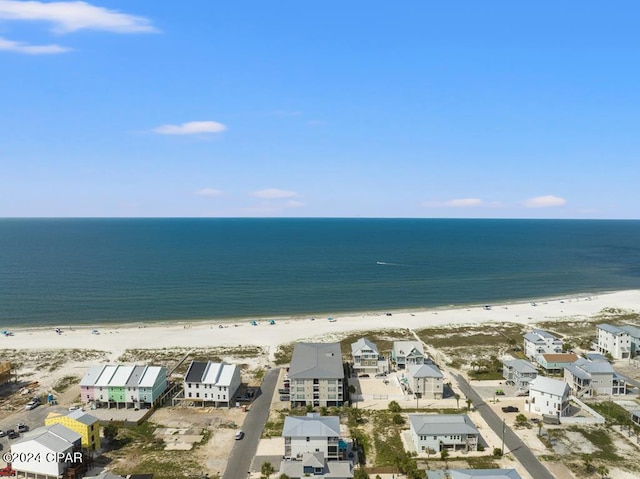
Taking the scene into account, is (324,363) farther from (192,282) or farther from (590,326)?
(192,282)

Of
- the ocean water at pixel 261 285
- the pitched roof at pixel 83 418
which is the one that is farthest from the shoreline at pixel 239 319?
the pitched roof at pixel 83 418

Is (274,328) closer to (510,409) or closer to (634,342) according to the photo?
(510,409)

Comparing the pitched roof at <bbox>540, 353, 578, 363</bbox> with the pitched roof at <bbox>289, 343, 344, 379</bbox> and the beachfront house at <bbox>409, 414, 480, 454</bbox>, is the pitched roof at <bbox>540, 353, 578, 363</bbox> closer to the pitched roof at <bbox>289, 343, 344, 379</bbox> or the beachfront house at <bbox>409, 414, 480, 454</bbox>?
the beachfront house at <bbox>409, 414, 480, 454</bbox>

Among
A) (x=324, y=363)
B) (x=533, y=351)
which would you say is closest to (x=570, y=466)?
(x=324, y=363)

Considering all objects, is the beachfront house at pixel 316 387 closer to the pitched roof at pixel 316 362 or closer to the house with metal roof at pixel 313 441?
the pitched roof at pixel 316 362

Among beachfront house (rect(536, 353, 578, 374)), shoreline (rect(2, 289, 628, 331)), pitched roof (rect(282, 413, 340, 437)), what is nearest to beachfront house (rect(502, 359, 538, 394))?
beachfront house (rect(536, 353, 578, 374))

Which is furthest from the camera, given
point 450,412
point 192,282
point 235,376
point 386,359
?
point 192,282

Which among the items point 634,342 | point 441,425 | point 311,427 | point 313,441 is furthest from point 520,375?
point 313,441
